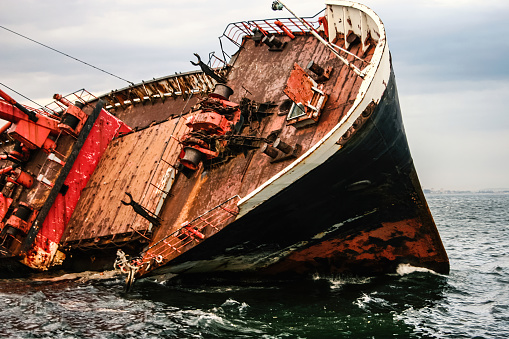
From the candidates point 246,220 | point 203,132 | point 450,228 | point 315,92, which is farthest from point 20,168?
point 450,228

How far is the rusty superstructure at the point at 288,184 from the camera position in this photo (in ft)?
34.6

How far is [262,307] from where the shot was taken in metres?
10.7

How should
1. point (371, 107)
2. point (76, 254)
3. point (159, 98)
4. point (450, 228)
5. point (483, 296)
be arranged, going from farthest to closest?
1. point (450, 228)
2. point (159, 98)
3. point (76, 254)
4. point (483, 296)
5. point (371, 107)

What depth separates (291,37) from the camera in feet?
49.7

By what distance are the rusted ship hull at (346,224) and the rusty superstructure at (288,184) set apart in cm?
3

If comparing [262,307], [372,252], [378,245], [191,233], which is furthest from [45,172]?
[378,245]

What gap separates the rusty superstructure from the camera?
10.5 meters

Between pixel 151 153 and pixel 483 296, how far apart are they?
10237 millimetres

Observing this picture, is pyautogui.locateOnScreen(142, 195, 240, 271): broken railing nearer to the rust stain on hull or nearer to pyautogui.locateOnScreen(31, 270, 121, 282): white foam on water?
the rust stain on hull

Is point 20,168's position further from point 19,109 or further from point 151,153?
point 151,153

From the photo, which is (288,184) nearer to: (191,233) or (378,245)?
(191,233)

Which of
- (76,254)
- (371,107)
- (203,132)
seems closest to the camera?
(371,107)

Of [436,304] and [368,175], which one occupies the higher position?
[368,175]

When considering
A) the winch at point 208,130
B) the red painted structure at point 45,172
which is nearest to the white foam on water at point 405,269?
the winch at point 208,130
